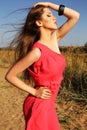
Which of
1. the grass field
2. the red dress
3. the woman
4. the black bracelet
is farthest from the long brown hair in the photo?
the grass field

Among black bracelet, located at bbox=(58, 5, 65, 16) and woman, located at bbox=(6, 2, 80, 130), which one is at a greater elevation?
A: black bracelet, located at bbox=(58, 5, 65, 16)

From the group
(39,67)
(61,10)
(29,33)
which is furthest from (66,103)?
(39,67)

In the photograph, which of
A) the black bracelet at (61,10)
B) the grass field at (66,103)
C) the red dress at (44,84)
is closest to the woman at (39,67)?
the red dress at (44,84)

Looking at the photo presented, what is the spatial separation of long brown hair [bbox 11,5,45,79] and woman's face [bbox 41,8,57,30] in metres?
0.04

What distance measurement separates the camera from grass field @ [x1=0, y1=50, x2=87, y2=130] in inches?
260

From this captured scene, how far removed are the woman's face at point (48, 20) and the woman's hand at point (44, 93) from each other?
0.52 m

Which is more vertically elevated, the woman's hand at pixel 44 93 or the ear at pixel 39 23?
the ear at pixel 39 23

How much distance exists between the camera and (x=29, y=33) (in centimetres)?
324

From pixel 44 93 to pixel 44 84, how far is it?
8cm

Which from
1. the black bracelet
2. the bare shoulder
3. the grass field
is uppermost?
the black bracelet

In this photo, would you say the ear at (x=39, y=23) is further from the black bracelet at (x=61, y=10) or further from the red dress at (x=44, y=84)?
the black bracelet at (x=61, y=10)

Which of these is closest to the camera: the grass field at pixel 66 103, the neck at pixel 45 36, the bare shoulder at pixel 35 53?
the bare shoulder at pixel 35 53

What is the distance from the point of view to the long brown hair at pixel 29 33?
10.5 ft

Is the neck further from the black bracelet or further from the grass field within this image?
the grass field
